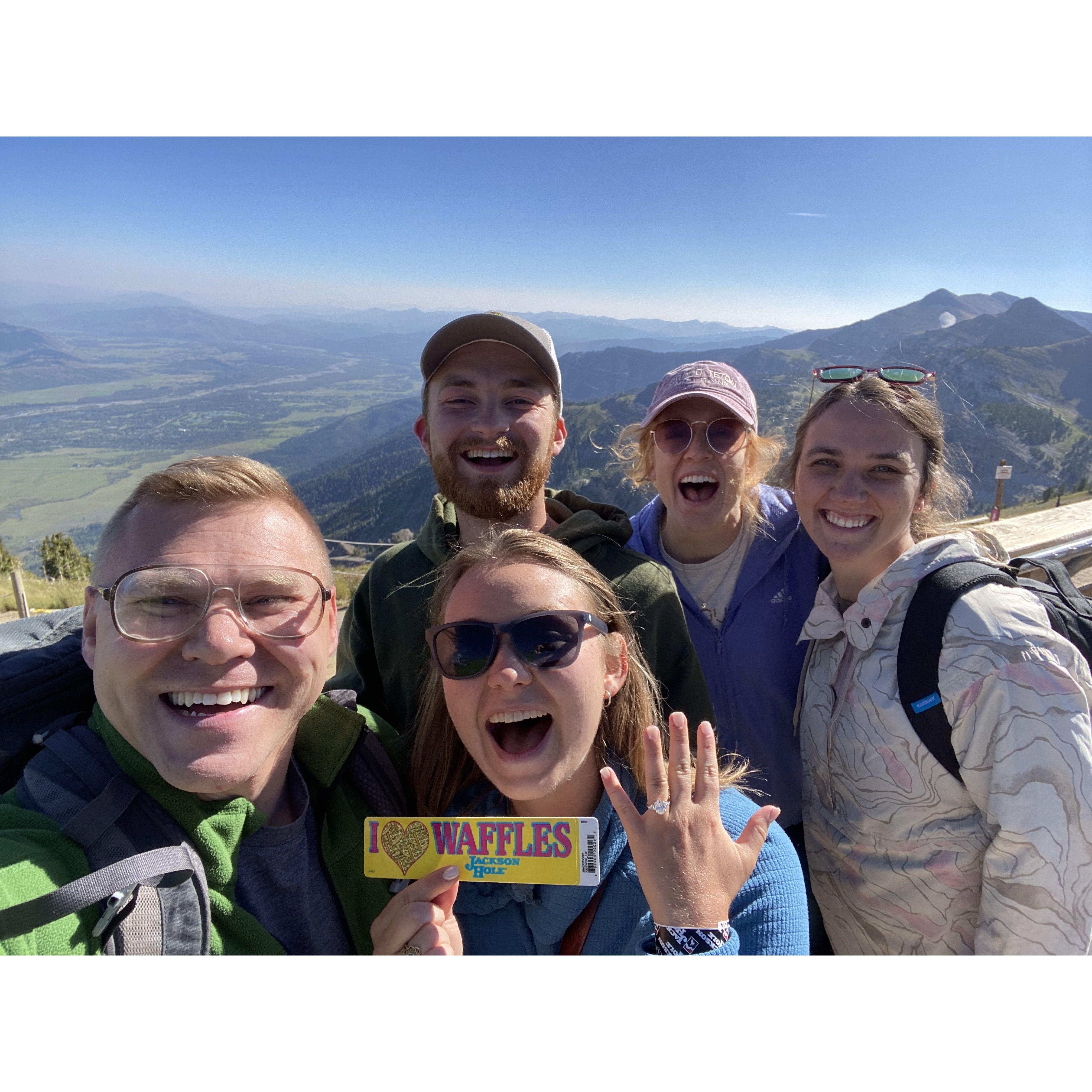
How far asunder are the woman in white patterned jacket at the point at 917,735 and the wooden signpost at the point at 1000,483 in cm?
1954

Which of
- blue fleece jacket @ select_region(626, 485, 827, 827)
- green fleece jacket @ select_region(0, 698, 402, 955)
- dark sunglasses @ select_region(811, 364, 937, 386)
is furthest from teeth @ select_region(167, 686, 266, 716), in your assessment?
dark sunglasses @ select_region(811, 364, 937, 386)

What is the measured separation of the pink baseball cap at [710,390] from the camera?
3.69 metres

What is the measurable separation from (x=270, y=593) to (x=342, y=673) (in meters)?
1.55

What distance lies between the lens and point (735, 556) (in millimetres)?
3705

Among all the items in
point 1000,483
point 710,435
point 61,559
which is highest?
point 710,435

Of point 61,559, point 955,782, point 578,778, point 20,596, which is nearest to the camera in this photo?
point 578,778

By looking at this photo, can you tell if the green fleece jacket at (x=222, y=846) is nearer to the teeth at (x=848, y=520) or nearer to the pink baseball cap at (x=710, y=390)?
the teeth at (x=848, y=520)

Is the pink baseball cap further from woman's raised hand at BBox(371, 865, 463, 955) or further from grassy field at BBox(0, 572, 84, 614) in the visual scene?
grassy field at BBox(0, 572, 84, 614)

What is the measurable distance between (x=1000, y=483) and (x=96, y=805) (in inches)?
1019

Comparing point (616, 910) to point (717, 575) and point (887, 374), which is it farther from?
point (887, 374)

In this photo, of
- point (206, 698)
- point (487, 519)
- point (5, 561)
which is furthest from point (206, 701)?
point (5, 561)

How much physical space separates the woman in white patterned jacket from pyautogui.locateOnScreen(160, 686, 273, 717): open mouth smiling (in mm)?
2317

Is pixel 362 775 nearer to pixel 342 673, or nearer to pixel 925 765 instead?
pixel 342 673

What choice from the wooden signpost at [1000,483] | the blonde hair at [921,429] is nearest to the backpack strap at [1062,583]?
the blonde hair at [921,429]
